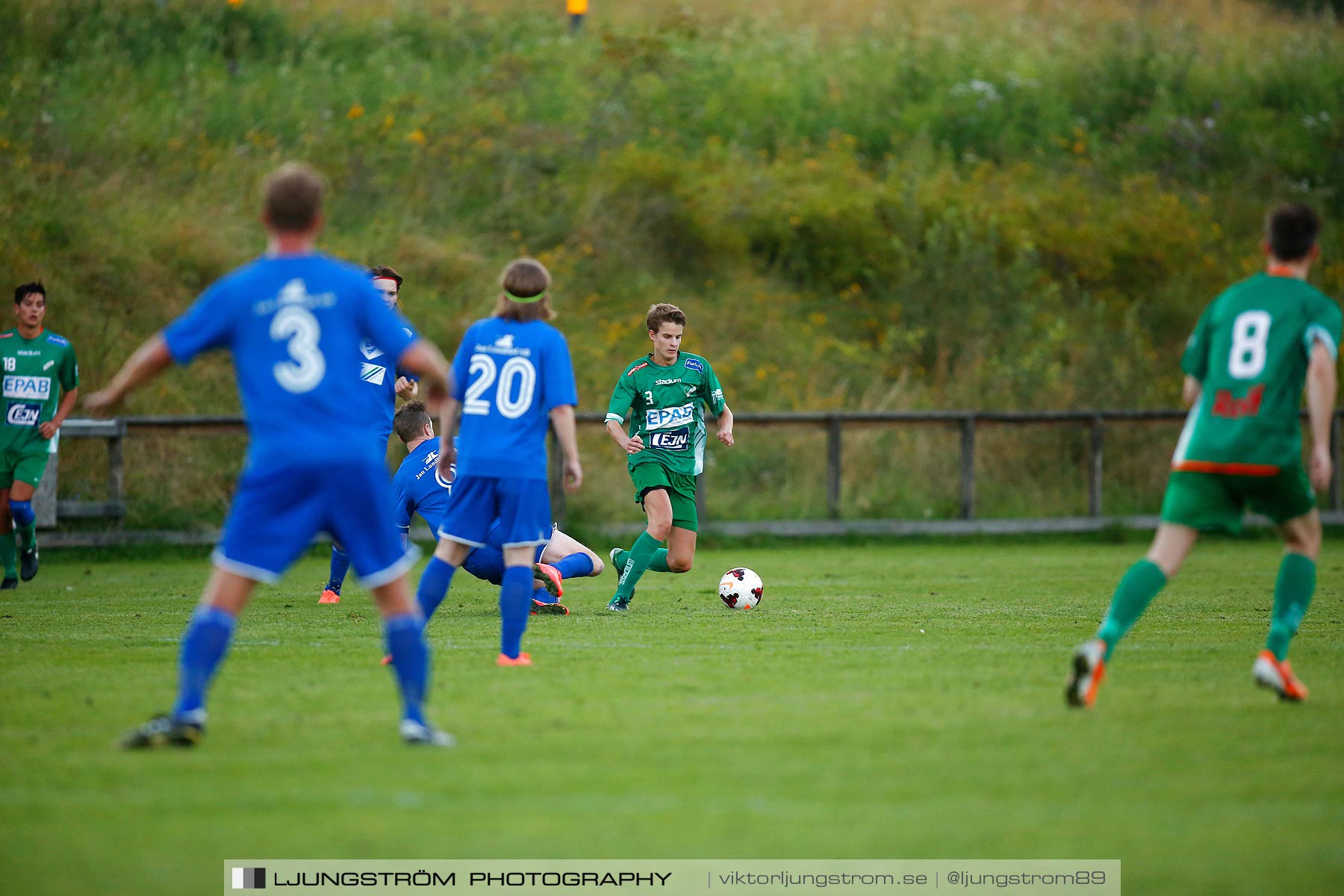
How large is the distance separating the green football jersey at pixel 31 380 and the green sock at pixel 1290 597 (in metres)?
9.73

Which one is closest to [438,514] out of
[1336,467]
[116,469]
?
[116,469]

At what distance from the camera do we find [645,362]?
424 inches

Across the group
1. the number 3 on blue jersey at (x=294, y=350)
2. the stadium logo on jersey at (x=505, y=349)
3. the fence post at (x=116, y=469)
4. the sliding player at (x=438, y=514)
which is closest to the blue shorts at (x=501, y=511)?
the stadium logo on jersey at (x=505, y=349)

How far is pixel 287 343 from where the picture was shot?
17.6 ft

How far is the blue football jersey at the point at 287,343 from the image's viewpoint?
534cm

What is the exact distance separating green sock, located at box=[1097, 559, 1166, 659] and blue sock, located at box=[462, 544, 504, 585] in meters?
4.82

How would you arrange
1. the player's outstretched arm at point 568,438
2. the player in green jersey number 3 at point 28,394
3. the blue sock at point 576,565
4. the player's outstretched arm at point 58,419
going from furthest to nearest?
the player in green jersey number 3 at point 28,394, the player's outstretched arm at point 58,419, the blue sock at point 576,565, the player's outstretched arm at point 568,438

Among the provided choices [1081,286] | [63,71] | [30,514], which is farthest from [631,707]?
[63,71]

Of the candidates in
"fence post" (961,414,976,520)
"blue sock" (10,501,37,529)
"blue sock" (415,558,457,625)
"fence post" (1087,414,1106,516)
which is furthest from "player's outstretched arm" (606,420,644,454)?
"fence post" (1087,414,1106,516)

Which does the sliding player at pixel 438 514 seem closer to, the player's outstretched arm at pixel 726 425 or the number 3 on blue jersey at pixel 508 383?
the player's outstretched arm at pixel 726 425

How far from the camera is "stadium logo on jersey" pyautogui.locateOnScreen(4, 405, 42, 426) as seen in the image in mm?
12578

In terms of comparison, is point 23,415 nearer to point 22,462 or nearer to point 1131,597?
Result: point 22,462

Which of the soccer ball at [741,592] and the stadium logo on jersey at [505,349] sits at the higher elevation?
the stadium logo on jersey at [505,349]

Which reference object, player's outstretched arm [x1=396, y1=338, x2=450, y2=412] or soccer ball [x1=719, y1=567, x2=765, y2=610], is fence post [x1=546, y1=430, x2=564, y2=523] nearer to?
soccer ball [x1=719, y1=567, x2=765, y2=610]
